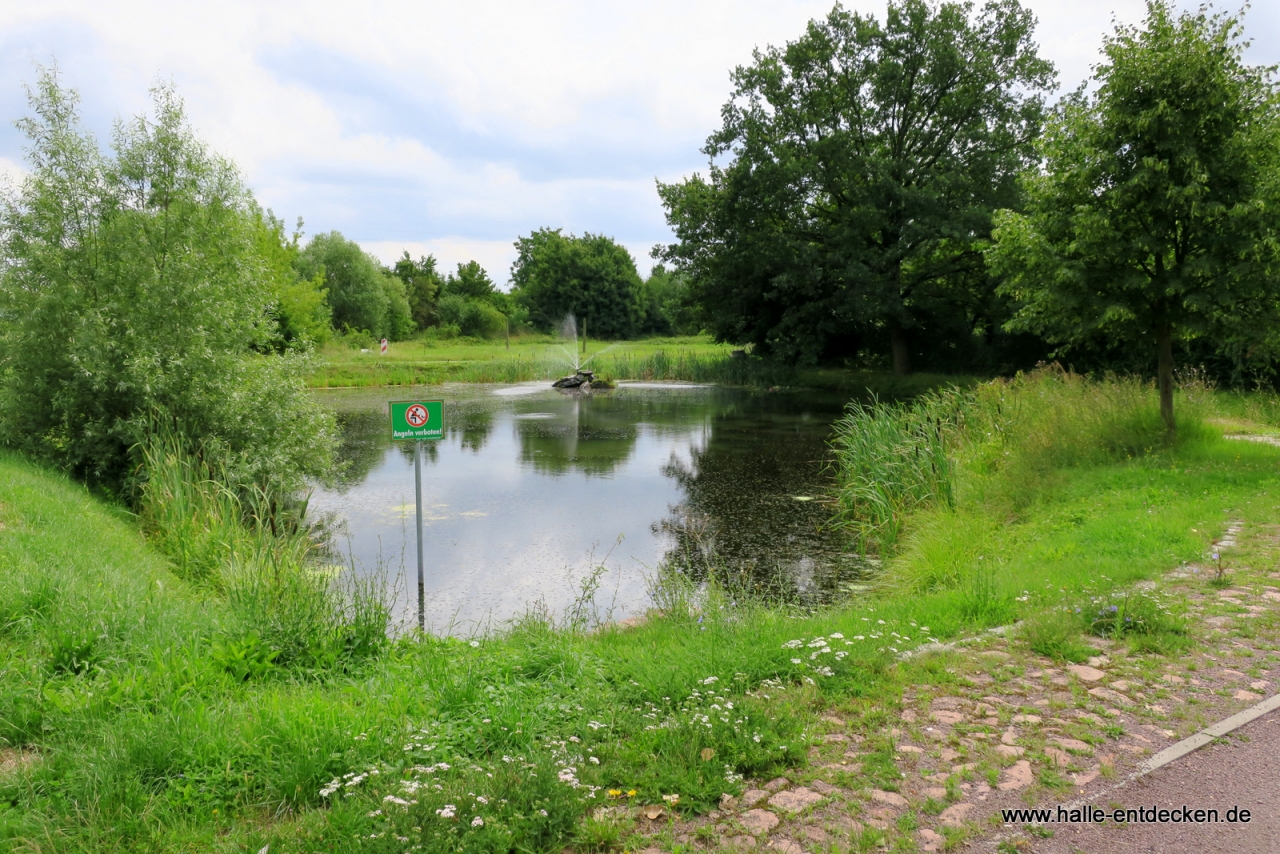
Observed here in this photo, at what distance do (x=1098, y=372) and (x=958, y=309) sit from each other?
23.5ft

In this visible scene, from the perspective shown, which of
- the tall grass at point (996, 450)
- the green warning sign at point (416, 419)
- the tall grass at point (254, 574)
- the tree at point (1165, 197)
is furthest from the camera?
the tall grass at point (996, 450)

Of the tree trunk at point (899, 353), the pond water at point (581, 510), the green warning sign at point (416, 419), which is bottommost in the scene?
the pond water at point (581, 510)

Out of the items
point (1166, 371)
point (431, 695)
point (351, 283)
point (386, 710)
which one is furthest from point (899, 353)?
point (351, 283)

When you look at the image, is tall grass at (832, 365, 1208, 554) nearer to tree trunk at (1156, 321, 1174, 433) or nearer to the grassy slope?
tree trunk at (1156, 321, 1174, 433)

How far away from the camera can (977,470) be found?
10.5 meters

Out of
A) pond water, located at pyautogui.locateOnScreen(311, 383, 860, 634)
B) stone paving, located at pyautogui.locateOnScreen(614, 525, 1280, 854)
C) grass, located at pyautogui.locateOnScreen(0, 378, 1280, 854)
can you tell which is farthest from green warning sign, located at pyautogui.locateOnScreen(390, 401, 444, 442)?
stone paving, located at pyautogui.locateOnScreen(614, 525, 1280, 854)

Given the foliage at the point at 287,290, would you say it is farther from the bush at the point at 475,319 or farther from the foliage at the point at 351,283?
the bush at the point at 475,319

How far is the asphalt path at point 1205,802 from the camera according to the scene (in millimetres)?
2639

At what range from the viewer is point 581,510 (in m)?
11.3

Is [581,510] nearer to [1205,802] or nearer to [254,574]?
[254,574]

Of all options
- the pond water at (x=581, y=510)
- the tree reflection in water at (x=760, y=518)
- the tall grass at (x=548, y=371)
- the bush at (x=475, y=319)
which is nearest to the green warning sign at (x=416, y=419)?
the pond water at (x=581, y=510)

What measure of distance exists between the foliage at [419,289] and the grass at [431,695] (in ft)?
218

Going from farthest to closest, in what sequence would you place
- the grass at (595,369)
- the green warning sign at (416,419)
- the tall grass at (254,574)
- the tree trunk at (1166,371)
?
the grass at (595,369) → the tree trunk at (1166,371) → the green warning sign at (416,419) → the tall grass at (254,574)

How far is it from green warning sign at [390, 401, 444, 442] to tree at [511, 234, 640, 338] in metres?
60.9
